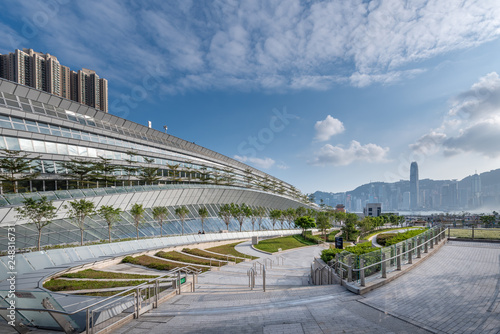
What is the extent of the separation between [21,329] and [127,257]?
53.2 feet

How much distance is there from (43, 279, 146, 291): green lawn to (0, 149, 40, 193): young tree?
2088 cm

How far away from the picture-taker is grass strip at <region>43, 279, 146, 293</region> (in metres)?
13.0

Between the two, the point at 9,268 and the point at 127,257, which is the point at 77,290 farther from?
the point at 127,257

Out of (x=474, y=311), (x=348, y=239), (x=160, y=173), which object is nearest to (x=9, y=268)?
(x=474, y=311)

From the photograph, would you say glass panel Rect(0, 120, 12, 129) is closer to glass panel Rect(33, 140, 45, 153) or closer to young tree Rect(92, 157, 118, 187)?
glass panel Rect(33, 140, 45, 153)

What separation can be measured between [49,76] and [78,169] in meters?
33.5

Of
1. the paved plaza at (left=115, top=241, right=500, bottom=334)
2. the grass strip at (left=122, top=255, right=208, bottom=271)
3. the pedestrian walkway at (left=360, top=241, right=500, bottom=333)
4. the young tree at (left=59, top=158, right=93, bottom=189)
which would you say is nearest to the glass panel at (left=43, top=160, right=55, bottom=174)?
the young tree at (left=59, top=158, right=93, bottom=189)

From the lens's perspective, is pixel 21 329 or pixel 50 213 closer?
pixel 21 329

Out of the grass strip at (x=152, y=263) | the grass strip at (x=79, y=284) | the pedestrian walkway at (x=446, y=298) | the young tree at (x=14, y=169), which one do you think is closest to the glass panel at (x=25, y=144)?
the young tree at (x=14, y=169)

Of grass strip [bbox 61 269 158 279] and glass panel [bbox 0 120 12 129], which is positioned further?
glass panel [bbox 0 120 12 129]

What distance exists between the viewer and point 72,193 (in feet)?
95.0

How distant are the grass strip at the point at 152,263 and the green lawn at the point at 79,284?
4949 mm

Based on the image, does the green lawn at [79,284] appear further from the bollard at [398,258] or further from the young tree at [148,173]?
the young tree at [148,173]

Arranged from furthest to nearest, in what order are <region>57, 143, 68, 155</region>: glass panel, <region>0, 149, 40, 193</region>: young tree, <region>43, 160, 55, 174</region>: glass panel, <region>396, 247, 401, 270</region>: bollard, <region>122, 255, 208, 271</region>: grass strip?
<region>57, 143, 68, 155</region>: glass panel
<region>43, 160, 55, 174</region>: glass panel
<region>0, 149, 40, 193</region>: young tree
<region>122, 255, 208, 271</region>: grass strip
<region>396, 247, 401, 270</region>: bollard
